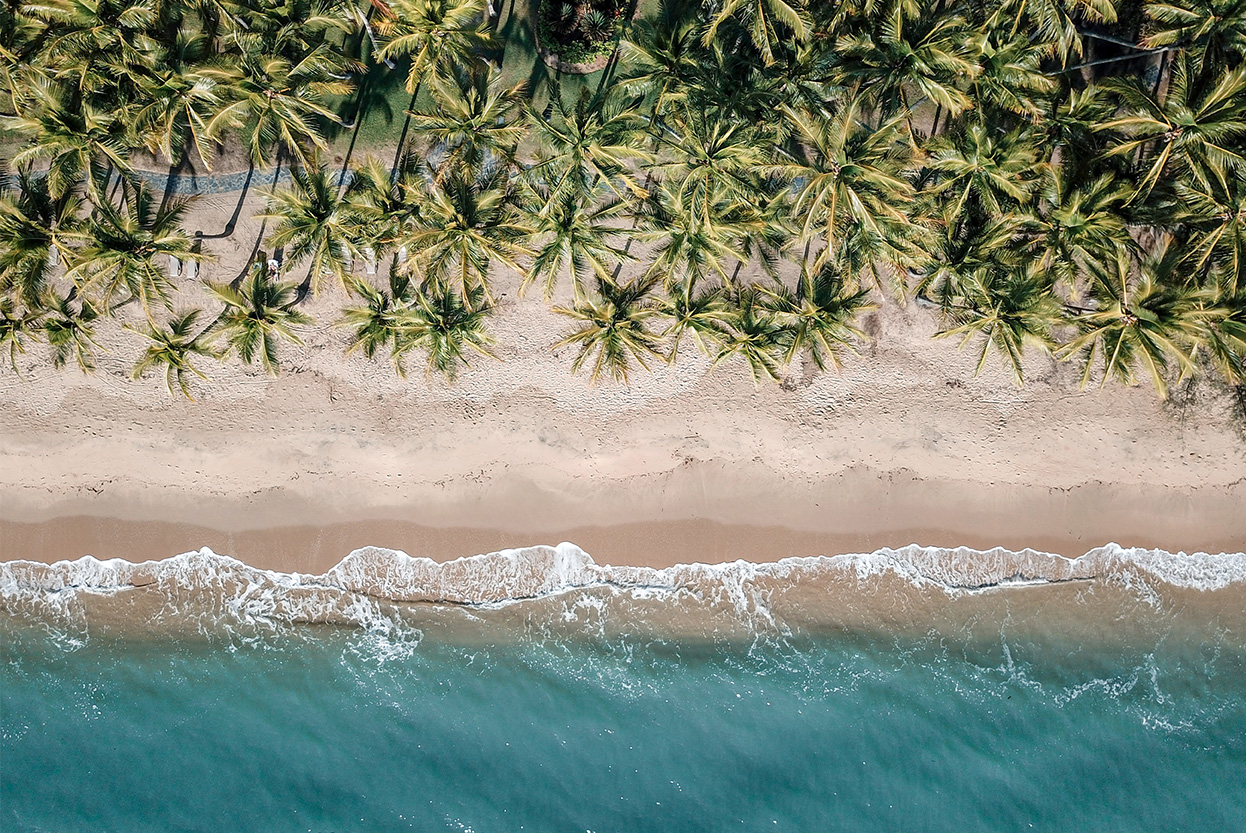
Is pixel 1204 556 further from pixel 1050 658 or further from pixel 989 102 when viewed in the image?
pixel 989 102

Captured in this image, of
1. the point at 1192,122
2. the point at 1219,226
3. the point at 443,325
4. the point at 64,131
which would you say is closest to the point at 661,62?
the point at 443,325

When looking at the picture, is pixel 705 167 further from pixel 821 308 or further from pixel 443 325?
pixel 443 325

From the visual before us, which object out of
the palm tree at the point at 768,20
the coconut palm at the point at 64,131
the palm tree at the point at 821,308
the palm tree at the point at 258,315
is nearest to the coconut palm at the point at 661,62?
the palm tree at the point at 768,20

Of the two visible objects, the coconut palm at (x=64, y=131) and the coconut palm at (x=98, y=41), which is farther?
the coconut palm at (x=64, y=131)

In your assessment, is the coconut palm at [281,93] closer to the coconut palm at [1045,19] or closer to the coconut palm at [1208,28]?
the coconut palm at [1045,19]

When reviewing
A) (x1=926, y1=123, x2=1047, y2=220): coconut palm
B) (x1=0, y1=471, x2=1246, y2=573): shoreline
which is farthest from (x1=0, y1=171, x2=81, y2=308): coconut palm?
(x1=926, y1=123, x2=1047, y2=220): coconut palm

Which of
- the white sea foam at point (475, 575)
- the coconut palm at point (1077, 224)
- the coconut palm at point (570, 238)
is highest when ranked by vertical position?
the coconut palm at point (1077, 224)
